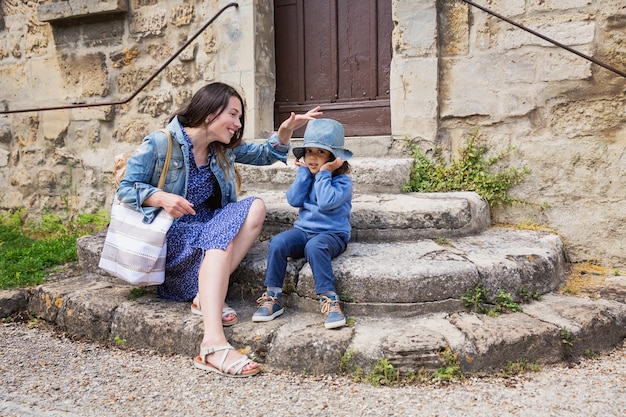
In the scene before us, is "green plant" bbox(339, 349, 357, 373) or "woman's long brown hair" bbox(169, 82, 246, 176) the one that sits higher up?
"woman's long brown hair" bbox(169, 82, 246, 176)

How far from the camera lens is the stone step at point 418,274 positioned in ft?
8.36

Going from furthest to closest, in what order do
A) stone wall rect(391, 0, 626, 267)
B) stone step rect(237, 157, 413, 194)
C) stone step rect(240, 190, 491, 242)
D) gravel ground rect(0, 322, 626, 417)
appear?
1. stone step rect(237, 157, 413, 194)
2. stone wall rect(391, 0, 626, 267)
3. stone step rect(240, 190, 491, 242)
4. gravel ground rect(0, 322, 626, 417)

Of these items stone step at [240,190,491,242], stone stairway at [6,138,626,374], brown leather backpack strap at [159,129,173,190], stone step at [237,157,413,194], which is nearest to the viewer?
stone stairway at [6,138,626,374]

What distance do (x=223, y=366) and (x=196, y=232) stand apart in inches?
27.5

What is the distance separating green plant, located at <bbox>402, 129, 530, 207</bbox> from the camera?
11.7 feet

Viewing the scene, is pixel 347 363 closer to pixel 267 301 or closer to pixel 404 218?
pixel 267 301

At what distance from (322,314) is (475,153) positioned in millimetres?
1626

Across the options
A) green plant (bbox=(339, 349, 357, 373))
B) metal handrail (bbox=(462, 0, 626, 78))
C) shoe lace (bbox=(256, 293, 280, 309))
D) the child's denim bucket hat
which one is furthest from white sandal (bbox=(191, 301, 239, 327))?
metal handrail (bbox=(462, 0, 626, 78))

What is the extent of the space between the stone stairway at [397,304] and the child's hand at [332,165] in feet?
1.39

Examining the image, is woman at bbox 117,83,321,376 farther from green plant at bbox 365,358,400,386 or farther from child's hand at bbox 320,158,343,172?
green plant at bbox 365,358,400,386

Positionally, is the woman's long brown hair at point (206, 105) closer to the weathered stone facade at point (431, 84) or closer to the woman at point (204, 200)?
the woman at point (204, 200)

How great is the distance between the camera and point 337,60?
4324mm

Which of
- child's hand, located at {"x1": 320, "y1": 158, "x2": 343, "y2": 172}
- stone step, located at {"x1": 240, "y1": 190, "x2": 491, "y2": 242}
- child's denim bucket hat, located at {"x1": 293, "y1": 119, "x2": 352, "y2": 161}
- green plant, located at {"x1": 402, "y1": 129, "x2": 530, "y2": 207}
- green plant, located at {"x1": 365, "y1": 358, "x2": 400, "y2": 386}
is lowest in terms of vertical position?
green plant, located at {"x1": 365, "y1": 358, "x2": 400, "y2": 386}

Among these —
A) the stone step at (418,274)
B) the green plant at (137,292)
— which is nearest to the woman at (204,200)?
the green plant at (137,292)
